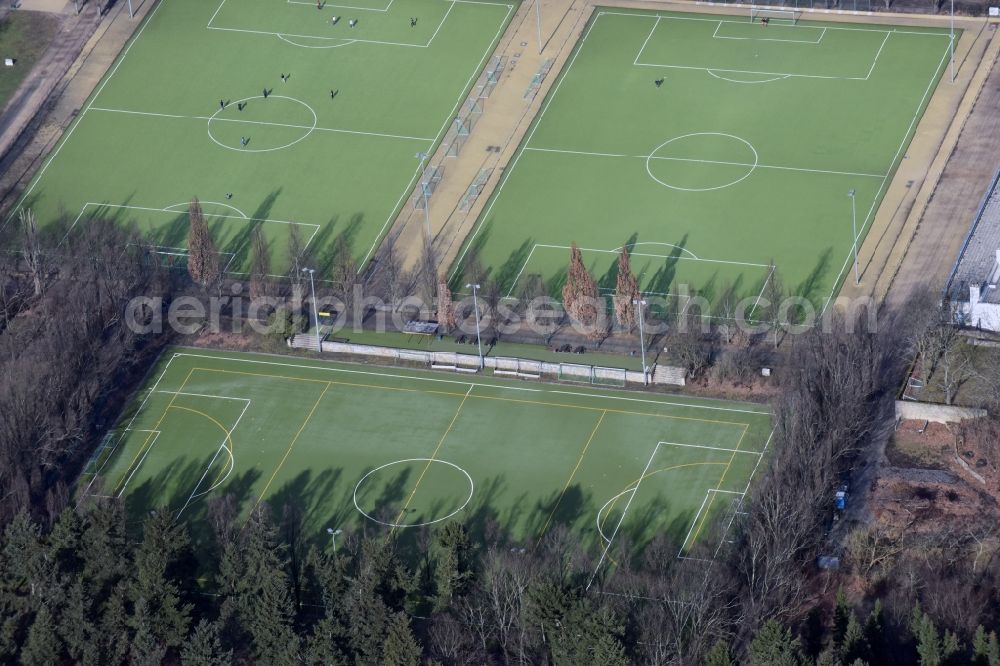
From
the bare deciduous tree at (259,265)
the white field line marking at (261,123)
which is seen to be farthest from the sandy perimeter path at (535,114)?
the bare deciduous tree at (259,265)

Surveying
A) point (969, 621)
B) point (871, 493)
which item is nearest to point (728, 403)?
point (871, 493)

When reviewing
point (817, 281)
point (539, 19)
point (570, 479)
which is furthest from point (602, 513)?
point (539, 19)

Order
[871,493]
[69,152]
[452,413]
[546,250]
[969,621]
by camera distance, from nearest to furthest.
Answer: [969,621] < [871,493] < [452,413] < [546,250] < [69,152]

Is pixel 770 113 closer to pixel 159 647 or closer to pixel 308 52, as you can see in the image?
pixel 308 52

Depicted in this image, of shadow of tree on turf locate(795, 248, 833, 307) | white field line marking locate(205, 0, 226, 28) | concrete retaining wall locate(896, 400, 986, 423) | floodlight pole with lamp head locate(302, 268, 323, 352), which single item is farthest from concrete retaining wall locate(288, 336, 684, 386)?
white field line marking locate(205, 0, 226, 28)

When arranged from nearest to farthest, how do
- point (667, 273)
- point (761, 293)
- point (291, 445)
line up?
point (291, 445), point (761, 293), point (667, 273)

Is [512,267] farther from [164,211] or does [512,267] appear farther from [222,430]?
[164,211]
